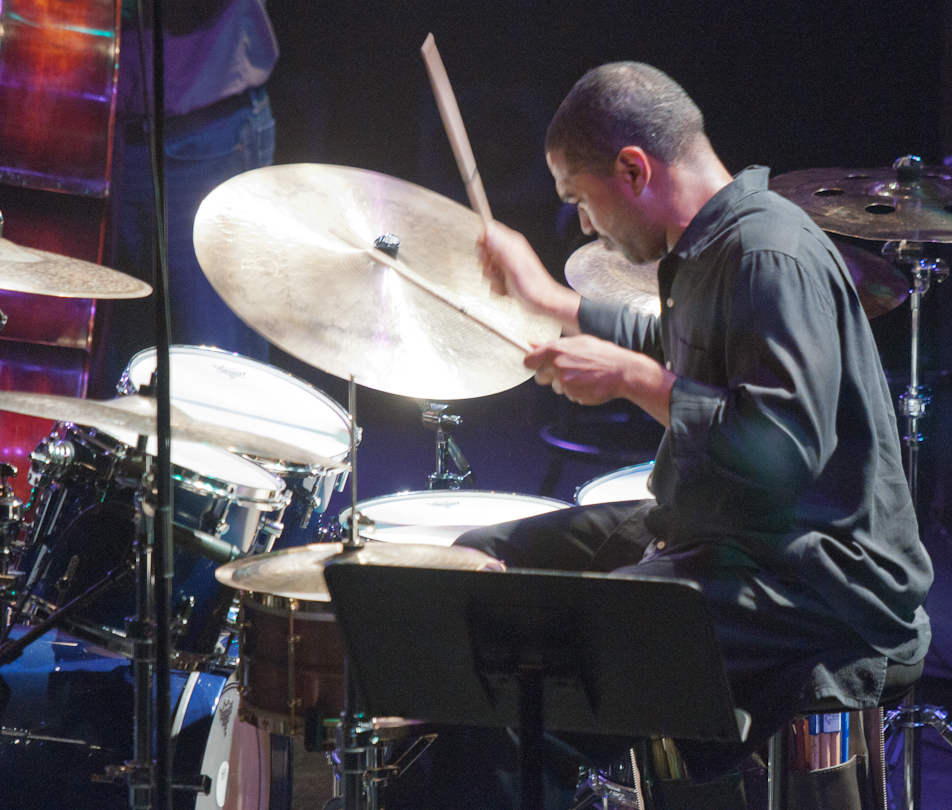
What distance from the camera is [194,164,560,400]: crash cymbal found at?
150 cm

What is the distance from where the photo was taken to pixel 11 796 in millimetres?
2051

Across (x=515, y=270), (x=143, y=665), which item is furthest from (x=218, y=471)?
(x=515, y=270)

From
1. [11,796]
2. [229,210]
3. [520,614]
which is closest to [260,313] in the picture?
[229,210]

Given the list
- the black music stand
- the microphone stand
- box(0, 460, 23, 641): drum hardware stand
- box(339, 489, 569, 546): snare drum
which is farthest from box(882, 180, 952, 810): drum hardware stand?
box(0, 460, 23, 641): drum hardware stand

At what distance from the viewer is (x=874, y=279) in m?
2.70

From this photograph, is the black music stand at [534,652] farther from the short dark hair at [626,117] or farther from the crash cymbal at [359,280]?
the short dark hair at [626,117]

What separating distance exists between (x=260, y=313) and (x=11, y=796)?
129cm

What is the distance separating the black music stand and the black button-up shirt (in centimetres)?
27

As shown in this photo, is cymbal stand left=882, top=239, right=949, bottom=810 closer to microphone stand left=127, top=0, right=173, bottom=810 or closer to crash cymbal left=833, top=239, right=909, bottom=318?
crash cymbal left=833, top=239, right=909, bottom=318

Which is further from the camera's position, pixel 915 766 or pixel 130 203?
pixel 130 203

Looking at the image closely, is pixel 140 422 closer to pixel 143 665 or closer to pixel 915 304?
pixel 143 665

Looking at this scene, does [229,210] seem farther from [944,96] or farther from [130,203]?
[944,96]

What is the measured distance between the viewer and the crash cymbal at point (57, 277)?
2.01m

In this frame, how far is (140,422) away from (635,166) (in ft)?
3.12
